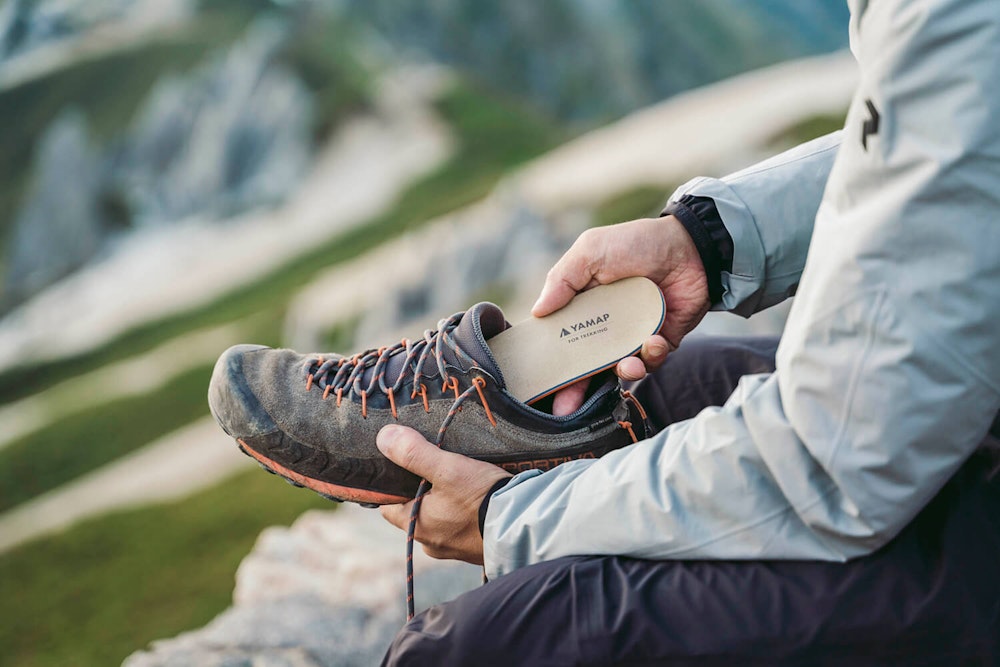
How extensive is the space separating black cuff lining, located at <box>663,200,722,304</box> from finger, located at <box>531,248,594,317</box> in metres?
0.44

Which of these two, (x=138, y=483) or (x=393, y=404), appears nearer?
(x=393, y=404)

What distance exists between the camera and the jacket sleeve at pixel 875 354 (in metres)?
1.78

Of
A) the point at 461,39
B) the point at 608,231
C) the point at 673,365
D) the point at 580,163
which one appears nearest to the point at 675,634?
the point at 673,365

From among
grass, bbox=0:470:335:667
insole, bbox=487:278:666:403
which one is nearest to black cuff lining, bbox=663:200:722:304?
insole, bbox=487:278:666:403

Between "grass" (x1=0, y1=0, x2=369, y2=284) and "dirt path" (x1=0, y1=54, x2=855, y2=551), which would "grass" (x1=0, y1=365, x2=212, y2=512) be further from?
"grass" (x1=0, y1=0, x2=369, y2=284)

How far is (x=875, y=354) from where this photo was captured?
6.17ft

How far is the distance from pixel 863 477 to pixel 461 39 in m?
99.3

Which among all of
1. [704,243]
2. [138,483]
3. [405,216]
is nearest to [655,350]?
[704,243]

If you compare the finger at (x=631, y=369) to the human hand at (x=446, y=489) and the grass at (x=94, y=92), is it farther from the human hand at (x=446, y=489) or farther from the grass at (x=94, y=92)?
the grass at (x=94, y=92)

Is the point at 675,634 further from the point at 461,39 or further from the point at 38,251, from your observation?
the point at 461,39

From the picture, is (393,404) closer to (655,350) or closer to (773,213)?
(655,350)

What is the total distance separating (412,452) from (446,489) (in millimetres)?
233

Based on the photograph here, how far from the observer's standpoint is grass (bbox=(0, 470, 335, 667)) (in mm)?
10234

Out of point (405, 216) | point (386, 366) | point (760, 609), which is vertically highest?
point (386, 366)
